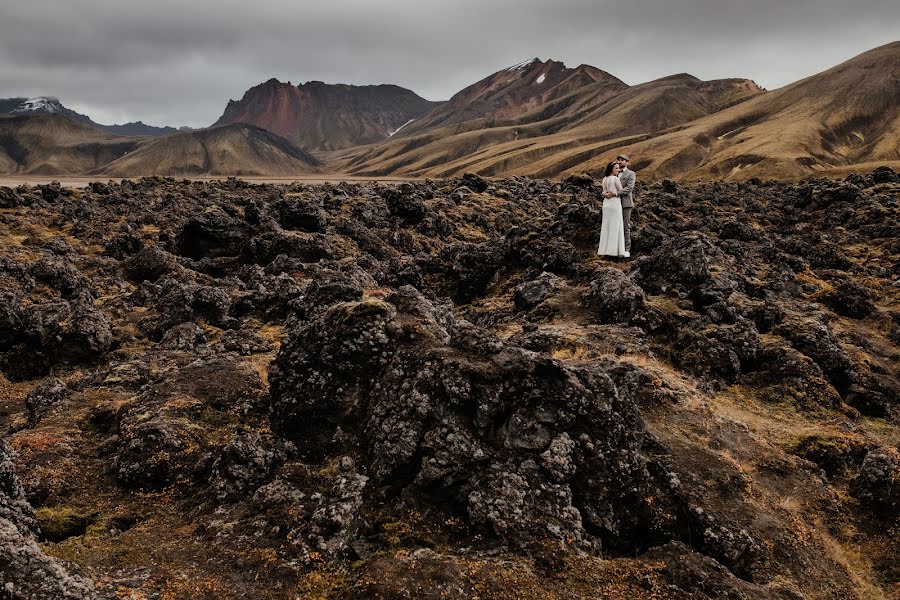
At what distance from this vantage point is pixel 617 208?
30.9m

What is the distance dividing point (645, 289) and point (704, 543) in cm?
1790

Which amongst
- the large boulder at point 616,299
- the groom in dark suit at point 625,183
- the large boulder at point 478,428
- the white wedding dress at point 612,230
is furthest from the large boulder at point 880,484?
the white wedding dress at point 612,230

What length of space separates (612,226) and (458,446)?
23.9 m

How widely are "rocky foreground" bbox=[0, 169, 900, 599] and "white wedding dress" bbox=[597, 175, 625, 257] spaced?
4.36 m

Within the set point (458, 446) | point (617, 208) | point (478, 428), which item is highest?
point (617, 208)

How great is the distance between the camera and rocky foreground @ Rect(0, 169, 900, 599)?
9891 millimetres

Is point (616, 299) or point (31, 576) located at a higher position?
A: point (616, 299)

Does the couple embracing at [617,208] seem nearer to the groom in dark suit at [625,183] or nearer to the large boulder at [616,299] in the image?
the groom in dark suit at [625,183]

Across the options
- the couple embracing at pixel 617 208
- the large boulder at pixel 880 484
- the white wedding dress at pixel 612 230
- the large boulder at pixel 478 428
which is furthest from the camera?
the white wedding dress at pixel 612 230

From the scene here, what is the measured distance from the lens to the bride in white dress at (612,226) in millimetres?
29470

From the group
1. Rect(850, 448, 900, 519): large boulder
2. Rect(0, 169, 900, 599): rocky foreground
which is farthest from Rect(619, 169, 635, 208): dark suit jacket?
Rect(850, 448, 900, 519): large boulder

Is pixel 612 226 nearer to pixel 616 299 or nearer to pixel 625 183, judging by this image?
pixel 625 183

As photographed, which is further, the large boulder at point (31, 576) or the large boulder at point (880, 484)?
the large boulder at point (880, 484)

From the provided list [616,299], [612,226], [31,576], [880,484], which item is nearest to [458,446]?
[31,576]
